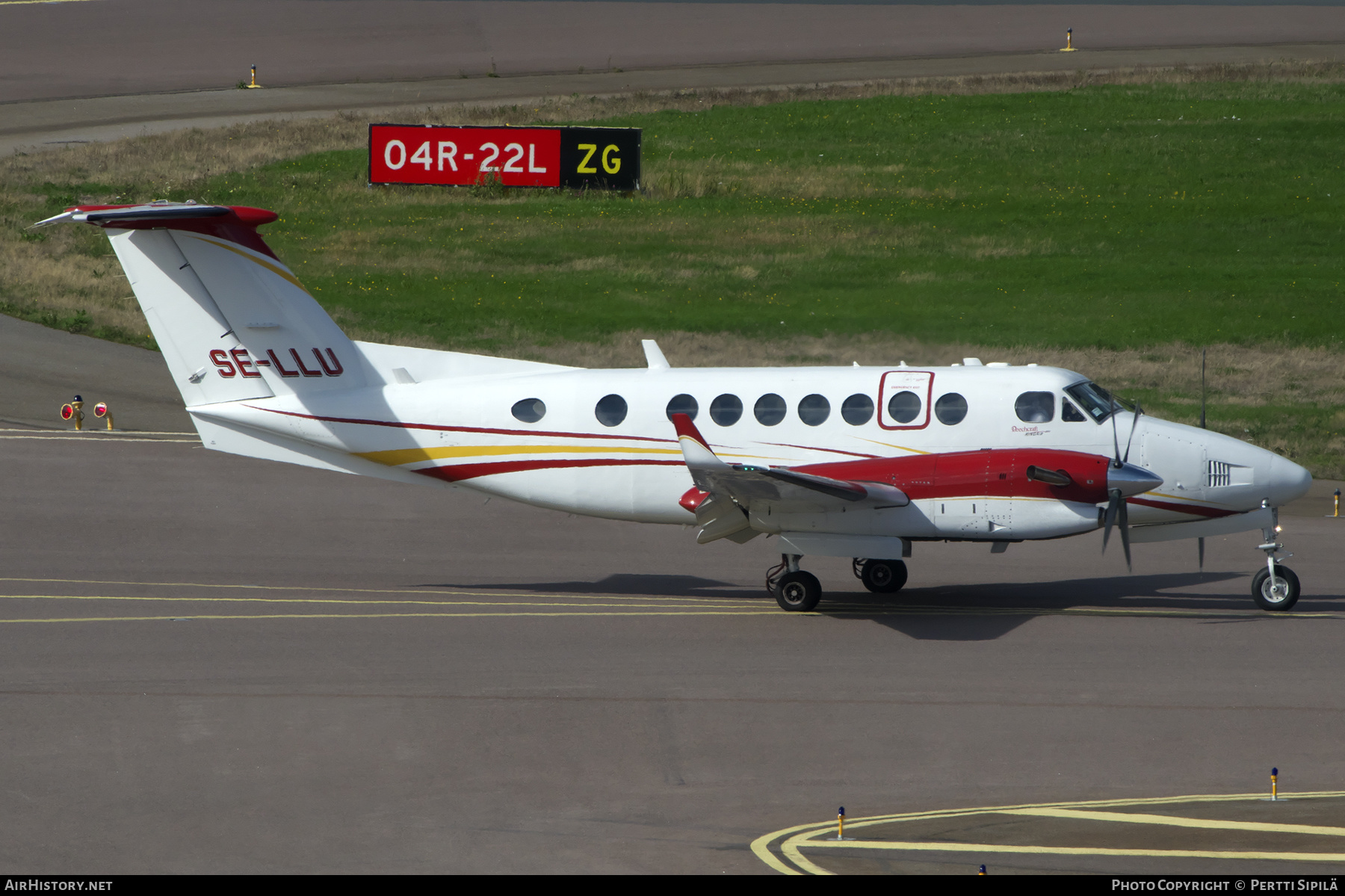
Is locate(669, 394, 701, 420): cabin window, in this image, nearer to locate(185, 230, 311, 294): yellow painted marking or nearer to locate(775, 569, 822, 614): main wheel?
locate(775, 569, 822, 614): main wheel

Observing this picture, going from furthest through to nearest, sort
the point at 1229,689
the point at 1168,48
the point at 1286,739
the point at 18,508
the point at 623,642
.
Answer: the point at 1168,48 < the point at 18,508 < the point at 623,642 < the point at 1229,689 < the point at 1286,739

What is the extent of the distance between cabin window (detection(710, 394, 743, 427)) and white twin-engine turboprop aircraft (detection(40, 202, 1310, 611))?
A: 0.02m

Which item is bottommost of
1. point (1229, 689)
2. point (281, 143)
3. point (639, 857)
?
point (639, 857)

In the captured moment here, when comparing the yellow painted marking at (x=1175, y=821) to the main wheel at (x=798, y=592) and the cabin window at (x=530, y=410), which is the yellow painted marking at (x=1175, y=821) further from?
the cabin window at (x=530, y=410)

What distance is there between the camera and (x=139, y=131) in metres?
46.5

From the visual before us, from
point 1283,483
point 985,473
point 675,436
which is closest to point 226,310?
point 675,436

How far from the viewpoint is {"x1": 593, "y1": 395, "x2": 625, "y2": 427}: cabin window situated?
15867 millimetres

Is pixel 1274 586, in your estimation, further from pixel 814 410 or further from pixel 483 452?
pixel 483 452

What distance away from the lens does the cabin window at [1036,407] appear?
49.9ft

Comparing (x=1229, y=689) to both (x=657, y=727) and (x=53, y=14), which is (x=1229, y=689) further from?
(x=53, y=14)

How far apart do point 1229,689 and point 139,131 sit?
43.8 meters

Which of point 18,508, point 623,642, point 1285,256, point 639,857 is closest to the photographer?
point 639,857

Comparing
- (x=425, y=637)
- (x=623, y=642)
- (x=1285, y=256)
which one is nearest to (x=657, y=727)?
(x=623, y=642)

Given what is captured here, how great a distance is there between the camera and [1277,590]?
14883 millimetres
